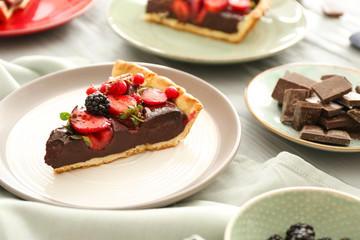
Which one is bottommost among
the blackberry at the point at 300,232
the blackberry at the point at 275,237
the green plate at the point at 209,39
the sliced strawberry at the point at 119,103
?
the green plate at the point at 209,39

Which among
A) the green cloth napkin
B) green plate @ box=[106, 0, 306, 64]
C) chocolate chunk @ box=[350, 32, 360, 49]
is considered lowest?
chocolate chunk @ box=[350, 32, 360, 49]

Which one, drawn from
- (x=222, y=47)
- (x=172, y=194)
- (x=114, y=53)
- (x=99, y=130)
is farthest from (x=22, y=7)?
(x=172, y=194)

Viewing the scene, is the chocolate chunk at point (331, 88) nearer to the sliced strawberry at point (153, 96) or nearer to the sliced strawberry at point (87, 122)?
the sliced strawberry at point (153, 96)

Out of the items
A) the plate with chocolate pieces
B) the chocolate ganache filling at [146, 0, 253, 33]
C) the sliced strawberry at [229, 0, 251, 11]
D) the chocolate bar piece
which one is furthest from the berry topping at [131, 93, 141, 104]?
the sliced strawberry at [229, 0, 251, 11]

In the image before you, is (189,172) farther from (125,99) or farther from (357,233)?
(357,233)

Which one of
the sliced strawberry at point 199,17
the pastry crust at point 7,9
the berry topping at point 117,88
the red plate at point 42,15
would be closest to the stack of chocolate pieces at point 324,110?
the berry topping at point 117,88

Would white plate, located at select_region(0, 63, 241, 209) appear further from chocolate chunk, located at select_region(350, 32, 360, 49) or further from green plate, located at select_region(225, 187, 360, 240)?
chocolate chunk, located at select_region(350, 32, 360, 49)
